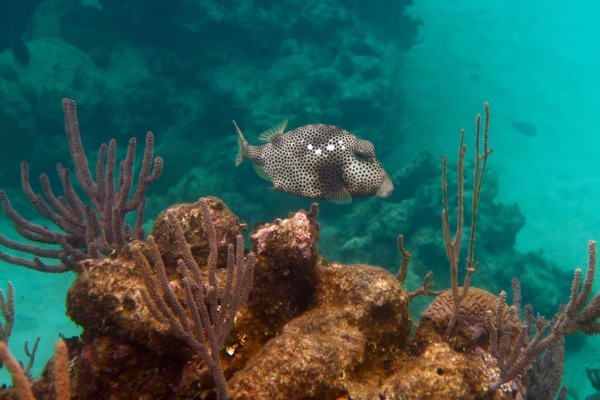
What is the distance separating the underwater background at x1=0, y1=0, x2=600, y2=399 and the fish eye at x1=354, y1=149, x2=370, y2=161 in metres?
7.72

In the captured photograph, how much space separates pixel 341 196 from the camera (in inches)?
150

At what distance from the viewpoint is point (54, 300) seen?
10.7m

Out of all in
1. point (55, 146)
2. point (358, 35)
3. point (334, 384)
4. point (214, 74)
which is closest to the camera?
point (334, 384)

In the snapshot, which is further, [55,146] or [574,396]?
[55,146]

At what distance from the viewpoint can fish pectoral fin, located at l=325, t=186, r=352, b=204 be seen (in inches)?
149

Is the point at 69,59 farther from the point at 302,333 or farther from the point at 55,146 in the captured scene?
the point at 302,333

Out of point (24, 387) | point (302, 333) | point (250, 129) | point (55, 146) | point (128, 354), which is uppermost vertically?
point (24, 387)

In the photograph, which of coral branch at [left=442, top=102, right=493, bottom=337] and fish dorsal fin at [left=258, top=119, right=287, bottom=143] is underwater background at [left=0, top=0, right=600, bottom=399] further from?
coral branch at [left=442, top=102, right=493, bottom=337]

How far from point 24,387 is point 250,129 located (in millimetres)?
14397

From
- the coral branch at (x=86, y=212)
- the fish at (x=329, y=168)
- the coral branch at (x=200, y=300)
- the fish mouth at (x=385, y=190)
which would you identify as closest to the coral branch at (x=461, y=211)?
the fish mouth at (x=385, y=190)

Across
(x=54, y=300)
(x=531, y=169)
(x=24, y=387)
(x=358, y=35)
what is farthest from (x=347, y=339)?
(x=531, y=169)

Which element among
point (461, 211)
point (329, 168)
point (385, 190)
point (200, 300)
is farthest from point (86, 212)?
point (461, 211)

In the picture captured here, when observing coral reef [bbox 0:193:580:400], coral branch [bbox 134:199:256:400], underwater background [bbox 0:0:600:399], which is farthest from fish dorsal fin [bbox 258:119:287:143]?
Answer: underwater background [bbox 0:0:600:399]

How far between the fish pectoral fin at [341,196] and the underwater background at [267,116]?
768 centimetres
